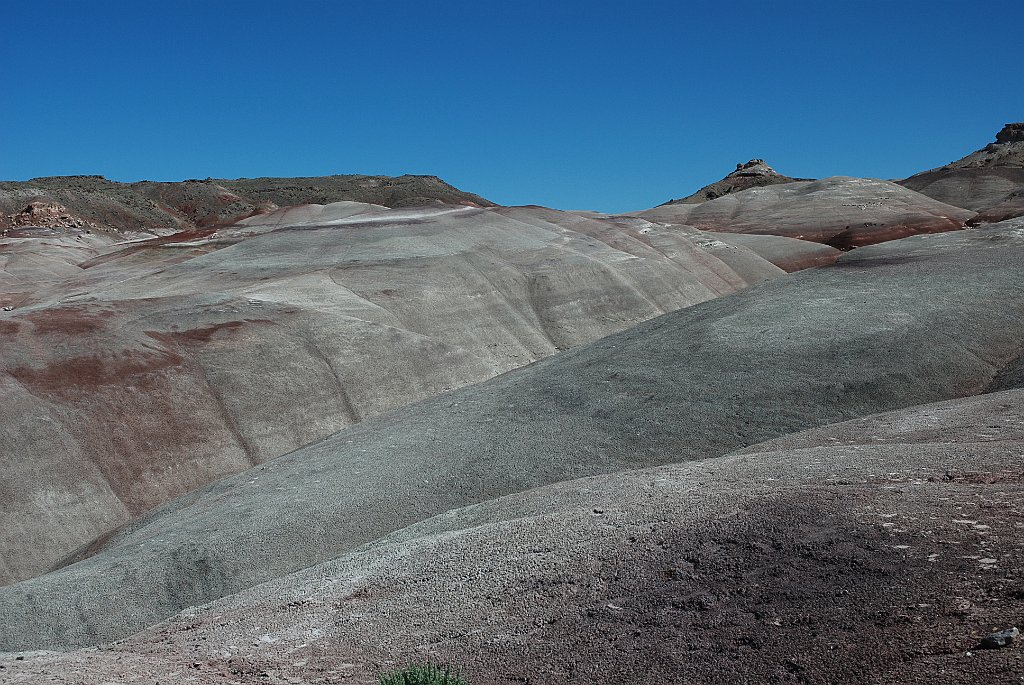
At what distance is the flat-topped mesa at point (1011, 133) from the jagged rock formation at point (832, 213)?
3228 cm

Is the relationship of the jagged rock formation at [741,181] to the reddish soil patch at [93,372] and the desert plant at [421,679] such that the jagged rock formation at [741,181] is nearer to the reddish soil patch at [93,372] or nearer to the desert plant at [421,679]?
the reddish soil patch at [93,372]

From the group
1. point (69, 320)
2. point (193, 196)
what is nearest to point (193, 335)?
point (69, 320)

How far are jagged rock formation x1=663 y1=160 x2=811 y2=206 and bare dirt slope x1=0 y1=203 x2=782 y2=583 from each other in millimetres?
66222

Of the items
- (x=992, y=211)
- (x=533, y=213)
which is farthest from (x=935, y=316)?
(x=992, y=211)

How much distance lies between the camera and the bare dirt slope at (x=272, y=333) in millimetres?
19922

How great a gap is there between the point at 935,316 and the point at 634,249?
2381 cm

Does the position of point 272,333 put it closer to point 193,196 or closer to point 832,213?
point 832,213

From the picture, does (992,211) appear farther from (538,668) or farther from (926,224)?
(538,668)

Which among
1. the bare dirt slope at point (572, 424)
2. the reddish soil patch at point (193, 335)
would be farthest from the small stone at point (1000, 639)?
the reddish soil patch at point (193, 335)

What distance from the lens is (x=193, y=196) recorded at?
13450 cm

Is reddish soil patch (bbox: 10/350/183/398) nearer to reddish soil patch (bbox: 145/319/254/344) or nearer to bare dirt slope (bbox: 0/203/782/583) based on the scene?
bare dirt slope (bbox: 0/203/782/583)

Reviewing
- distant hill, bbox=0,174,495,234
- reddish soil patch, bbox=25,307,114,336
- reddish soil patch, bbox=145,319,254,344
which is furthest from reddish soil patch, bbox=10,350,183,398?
distant hill, bbox=0,174,495,234

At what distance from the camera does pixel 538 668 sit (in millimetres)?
6070

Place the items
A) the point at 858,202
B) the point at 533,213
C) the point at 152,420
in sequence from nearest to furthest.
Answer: the point at 152,420
the point at 533,213
the point at 858,202
